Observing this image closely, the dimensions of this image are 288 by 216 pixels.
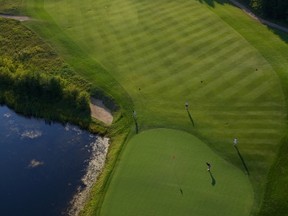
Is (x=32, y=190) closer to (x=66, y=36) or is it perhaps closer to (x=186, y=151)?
(x=186, y=151)

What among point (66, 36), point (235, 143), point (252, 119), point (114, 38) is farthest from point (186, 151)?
point (66, 36)

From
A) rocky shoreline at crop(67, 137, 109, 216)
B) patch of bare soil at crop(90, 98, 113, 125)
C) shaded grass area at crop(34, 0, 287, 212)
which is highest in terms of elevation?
shaded grass area at crop(34, 0, 287, 212)

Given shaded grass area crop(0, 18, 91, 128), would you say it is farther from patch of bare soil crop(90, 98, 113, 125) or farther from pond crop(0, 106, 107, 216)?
pond crop(0, 106, 107, 216)

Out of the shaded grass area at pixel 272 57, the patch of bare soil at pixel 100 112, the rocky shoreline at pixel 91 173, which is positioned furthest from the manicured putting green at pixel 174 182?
the patch of bare soil at pixel 100 112

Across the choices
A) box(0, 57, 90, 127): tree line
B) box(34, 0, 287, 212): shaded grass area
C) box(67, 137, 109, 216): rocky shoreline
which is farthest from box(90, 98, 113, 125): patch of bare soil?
box(34, 0, 287, 212): shaded grass area

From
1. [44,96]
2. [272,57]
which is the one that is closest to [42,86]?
[44,96]
